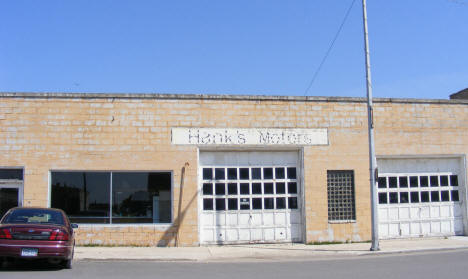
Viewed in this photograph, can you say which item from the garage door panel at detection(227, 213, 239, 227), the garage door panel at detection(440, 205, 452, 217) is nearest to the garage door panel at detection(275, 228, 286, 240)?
the garage door panel at detection(227, 213, 239, 227)

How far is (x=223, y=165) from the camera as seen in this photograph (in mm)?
16438

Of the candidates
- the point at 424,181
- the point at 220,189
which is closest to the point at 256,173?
the point at 220,189

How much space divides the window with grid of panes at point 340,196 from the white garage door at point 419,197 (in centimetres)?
122

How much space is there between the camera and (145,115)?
16016 millimetres

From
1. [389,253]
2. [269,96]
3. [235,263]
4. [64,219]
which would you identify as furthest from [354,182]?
[64,219]

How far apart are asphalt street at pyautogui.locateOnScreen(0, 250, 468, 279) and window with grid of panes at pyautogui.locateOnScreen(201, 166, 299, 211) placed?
3209 mm

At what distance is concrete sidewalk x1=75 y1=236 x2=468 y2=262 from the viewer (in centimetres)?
1355

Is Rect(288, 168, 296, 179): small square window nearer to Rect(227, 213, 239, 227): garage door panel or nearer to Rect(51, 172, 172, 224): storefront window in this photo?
Rect(227, 213, 239, 227): garage door panel

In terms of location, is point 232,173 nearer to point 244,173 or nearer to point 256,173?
point 244,173

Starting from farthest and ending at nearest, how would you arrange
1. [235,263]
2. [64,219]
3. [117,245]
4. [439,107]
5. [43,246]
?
1. [439,107]
2. [117,245]
3. [235,263]
4. [64,219]
5. [43,246]

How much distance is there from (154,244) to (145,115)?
4.11m

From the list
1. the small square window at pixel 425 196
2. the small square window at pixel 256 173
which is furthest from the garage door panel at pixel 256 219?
the small square window at pixel 425 196

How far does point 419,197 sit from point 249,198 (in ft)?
20.5

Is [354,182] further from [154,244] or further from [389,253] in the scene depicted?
[154,244]
